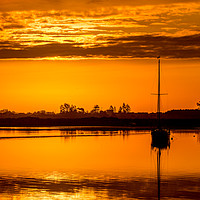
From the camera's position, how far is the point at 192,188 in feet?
118

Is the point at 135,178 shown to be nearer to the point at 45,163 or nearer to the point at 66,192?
the point at 66,192

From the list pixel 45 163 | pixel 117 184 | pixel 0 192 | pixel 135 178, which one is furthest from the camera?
pixel 45 163

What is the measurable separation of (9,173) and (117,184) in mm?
10568

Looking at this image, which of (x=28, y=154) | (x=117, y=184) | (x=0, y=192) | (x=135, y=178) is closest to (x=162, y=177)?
(x=135, y=178)

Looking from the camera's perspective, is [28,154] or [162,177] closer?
[162,177]

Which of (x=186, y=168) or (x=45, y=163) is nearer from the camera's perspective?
(x=186, y=168)

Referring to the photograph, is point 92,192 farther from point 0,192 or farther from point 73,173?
point 73,173

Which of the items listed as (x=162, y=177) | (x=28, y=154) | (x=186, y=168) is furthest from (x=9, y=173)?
(x=28, y=154)

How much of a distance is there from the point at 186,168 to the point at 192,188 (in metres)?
12.3

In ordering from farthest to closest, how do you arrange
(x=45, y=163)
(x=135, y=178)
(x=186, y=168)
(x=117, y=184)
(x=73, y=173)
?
(x=45, y=163), (x=186, y=168), (x=73, y=173), (x=135, y=178), (x=117, y=184)

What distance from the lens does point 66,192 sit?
3419 cm

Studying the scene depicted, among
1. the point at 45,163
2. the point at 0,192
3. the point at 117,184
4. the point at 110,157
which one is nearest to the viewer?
the point at 0,192

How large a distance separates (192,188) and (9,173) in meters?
15.4

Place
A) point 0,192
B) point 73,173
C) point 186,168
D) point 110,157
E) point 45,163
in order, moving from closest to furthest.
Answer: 1. point 0,192
2. point 73,173
3. point 186,168
4. point 45,163
5. point 110,157
